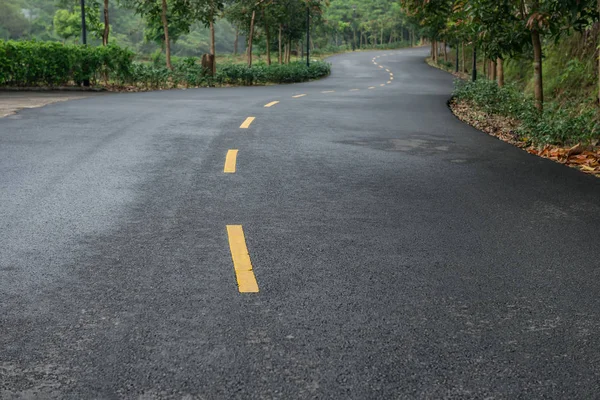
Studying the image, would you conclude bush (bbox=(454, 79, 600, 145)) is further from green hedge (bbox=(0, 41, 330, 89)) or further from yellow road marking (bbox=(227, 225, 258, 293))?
green hedge (bbox=(0, 41, 330, 89))

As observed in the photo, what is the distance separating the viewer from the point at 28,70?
24156 mm

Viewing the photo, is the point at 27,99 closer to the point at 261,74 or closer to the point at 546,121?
the point at 546,121

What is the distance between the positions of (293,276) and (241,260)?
0.55 m

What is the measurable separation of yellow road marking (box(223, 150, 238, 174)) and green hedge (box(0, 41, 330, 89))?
15225mm

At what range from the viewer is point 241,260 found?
5.70m

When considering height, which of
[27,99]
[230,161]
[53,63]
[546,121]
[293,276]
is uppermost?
[53,63]

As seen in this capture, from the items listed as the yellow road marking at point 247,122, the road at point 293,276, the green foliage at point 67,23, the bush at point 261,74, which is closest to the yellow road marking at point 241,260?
the road at point 293,276

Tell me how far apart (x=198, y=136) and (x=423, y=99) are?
560 inches

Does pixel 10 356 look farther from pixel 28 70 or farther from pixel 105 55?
pixel 105 55

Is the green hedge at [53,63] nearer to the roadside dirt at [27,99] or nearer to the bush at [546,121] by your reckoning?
the roadside dirt at [27,99]

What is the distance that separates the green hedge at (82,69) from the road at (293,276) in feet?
45.8

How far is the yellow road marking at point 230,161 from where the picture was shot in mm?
9566

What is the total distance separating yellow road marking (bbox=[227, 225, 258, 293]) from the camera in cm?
511

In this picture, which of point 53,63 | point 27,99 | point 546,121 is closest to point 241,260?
point 546,121
